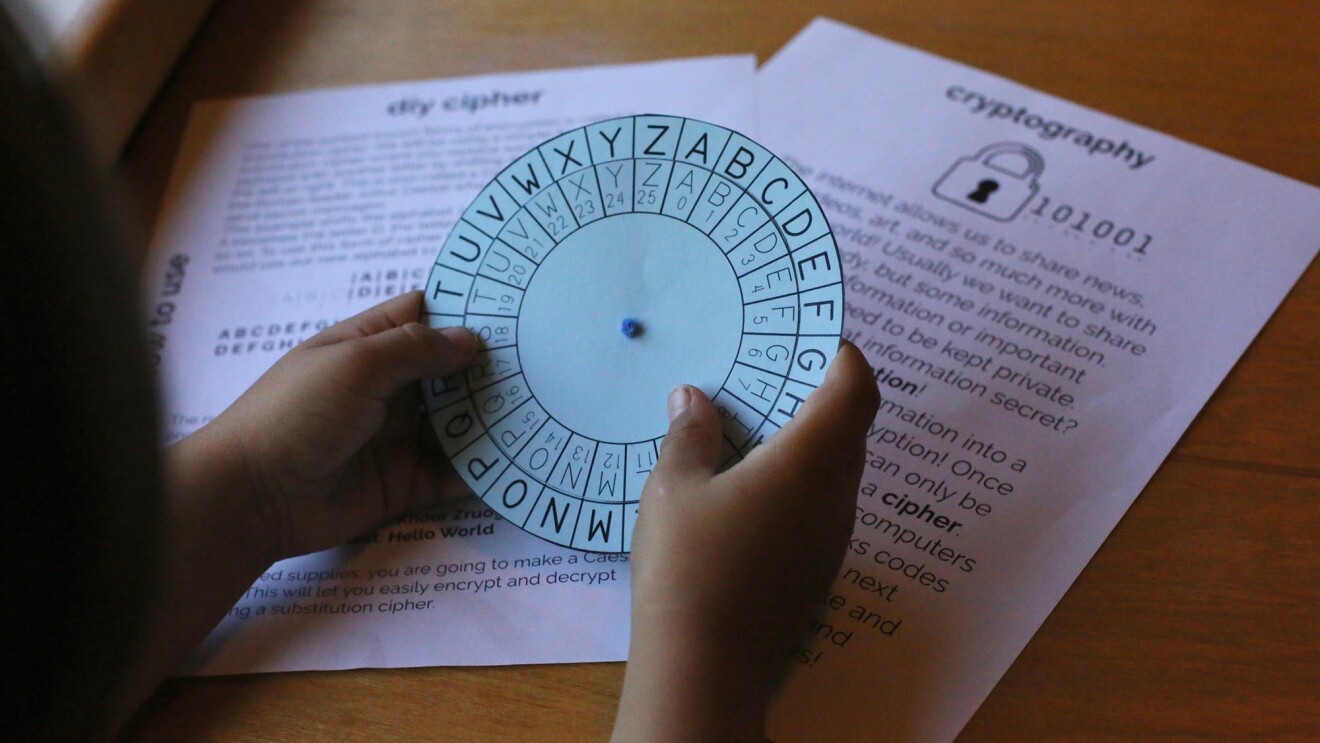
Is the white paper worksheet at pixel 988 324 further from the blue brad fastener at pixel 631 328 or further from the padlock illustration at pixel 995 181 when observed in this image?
the blue brad fastener at pixel 631 328

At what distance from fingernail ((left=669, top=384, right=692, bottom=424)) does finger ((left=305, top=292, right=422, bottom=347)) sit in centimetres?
14

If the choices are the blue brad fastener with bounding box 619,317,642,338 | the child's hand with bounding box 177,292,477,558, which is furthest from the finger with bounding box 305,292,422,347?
the blue brad fastener with bounding box 619,317,642,338

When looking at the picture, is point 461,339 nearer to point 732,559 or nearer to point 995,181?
point 732,559

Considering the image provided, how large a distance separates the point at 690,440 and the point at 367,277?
10.7 inches

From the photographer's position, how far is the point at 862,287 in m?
0.53

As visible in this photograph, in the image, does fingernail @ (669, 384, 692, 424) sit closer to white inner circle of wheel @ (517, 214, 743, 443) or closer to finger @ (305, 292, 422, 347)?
white inner circle of wheel @ (517, 214, 743, 443)

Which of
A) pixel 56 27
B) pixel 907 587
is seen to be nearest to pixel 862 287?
pixel 907 587

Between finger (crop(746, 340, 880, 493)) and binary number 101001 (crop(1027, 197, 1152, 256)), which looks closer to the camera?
finger (crop(746, 340, 880, 493))

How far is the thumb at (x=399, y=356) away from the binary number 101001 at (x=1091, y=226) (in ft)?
1.06

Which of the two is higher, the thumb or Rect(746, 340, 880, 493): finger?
the thumb

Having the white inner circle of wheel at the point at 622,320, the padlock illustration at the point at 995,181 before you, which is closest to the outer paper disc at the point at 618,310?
the white inner circle of wheel at the point at 622,320

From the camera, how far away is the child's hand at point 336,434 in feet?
1.49

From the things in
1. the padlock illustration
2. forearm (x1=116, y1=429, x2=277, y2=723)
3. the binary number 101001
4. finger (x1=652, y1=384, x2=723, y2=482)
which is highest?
the padlock illustration

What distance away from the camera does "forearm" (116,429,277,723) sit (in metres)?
0.44
